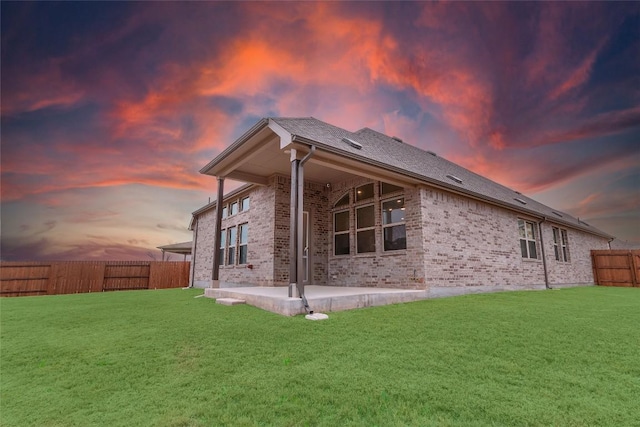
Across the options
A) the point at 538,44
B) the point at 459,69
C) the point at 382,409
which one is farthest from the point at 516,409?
the point at 538,44

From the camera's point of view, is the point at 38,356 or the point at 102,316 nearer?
the point at 38,356

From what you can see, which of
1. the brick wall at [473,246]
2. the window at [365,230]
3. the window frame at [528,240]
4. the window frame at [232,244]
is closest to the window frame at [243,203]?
the window frame at [232,244]

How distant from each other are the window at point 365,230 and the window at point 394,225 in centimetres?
41

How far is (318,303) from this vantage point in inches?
201

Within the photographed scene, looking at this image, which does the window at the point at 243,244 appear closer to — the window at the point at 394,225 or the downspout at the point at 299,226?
the window at the point at 394,225

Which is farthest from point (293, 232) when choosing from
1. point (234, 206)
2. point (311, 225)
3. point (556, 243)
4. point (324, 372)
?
point (556, 243)

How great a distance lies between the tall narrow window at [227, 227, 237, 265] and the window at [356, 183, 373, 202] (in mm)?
5510

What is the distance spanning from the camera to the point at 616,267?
46.8 ft

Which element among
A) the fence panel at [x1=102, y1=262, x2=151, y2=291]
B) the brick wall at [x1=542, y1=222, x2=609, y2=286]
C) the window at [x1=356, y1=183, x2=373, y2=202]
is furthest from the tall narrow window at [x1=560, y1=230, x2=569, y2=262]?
the fence panel at [x1=102, y1=262, x2=151, y2=291]

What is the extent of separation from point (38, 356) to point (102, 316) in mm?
2200

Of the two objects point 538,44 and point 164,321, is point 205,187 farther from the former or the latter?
point 538,44

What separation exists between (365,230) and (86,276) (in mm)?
13757

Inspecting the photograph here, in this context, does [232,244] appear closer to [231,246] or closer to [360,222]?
[231,246]

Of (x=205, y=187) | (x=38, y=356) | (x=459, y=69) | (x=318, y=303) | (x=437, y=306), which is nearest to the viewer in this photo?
(x=38, y=356)
